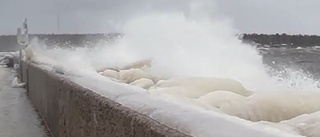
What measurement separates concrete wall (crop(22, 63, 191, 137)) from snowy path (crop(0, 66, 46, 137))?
0.77 m

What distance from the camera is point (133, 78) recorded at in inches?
506

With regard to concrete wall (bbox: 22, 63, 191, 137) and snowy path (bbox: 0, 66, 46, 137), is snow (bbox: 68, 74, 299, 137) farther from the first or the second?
snowy path (bbox: 0, 66, 46, 137)

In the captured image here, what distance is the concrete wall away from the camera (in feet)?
10.9

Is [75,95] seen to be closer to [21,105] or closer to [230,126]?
[230,126]

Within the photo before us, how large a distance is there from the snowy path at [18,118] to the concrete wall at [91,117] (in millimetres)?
769

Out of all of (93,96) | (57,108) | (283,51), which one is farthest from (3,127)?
(283,51)

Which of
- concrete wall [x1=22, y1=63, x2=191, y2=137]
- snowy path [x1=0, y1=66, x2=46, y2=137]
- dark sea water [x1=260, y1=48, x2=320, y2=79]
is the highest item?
dark sea water [x1=260, y1=48, x2=320, y2=79]

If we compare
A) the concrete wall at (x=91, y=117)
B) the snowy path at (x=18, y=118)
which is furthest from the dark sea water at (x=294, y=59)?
the concrete wall at (x=91, y=117)

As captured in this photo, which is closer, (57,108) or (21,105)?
(57,108)

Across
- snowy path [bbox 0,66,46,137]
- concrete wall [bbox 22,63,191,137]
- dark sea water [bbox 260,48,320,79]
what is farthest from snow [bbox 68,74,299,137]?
dark sea water [bbox 260,48,320,79]

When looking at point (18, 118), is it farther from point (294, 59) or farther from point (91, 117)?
point (294, 59)

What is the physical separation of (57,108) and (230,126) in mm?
4851

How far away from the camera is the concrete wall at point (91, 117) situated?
3.33 m

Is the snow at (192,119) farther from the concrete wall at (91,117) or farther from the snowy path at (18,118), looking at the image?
the snowy path at (18,118)
